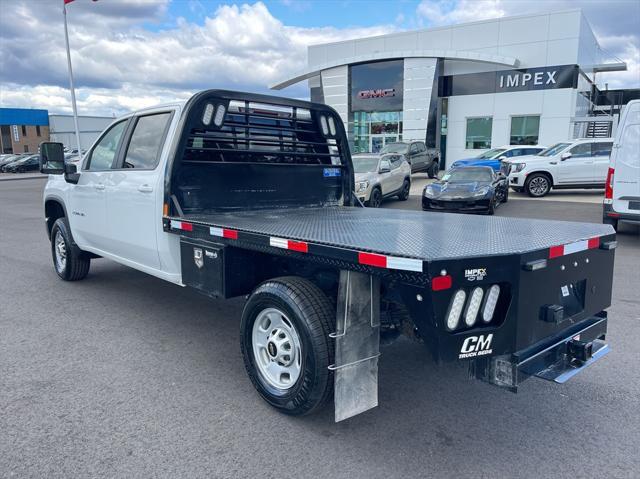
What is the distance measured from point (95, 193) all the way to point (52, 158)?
0.79 m

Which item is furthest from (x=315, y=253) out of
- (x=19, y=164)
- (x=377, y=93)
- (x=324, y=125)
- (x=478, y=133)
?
(x=19, y=164)

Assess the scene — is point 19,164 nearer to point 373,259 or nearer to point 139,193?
point 139,193

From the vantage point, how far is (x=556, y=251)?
9.28 feet

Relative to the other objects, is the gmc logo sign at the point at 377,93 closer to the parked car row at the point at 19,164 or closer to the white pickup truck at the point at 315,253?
the white pickup truck at the point at 315,253

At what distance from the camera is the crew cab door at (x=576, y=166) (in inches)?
647

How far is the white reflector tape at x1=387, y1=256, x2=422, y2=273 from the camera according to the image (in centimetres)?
238

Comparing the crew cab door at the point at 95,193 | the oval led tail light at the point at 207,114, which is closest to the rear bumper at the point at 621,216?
the oval led tail light at the point at 207,114

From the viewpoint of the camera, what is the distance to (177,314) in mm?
5379

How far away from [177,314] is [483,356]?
3632 millimetres

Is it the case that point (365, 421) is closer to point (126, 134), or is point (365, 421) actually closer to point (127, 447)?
point (127, 447)

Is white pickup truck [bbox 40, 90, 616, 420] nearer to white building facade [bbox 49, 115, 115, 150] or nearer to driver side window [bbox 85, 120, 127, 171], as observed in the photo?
driver side window [bbox 85, 120, 127, 171]

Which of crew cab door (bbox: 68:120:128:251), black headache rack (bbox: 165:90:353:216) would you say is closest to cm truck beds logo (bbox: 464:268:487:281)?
black headache rack (bbox: 165:90:353:216)

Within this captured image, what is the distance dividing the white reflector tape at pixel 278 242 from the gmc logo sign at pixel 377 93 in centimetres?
3111

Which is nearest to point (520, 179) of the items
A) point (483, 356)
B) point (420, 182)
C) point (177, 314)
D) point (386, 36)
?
point (420, 182)
